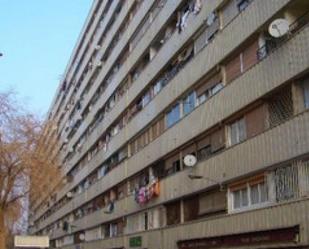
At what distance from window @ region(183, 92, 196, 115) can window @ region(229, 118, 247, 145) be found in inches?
177

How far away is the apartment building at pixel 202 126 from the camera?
1812 cm

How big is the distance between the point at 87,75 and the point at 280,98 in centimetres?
4045

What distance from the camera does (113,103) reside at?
149ft

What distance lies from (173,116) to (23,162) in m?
9.72

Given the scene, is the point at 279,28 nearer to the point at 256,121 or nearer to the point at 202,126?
the point at 256,121

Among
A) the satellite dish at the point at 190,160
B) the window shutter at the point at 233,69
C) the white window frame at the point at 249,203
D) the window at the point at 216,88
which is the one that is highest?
the window shutter at the point at 233,69

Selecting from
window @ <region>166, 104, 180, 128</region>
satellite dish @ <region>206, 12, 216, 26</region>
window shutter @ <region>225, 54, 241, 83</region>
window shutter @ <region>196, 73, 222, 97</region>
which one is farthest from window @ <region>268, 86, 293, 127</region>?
window @ <region>166, 104, 180, 128</region>

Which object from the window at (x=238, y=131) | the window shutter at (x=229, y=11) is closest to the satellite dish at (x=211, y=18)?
the window shutter at (x=229, y=11)

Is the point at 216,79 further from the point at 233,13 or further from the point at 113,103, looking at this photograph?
the point at 113,103

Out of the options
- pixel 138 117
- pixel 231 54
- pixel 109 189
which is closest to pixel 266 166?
pixel 231 54

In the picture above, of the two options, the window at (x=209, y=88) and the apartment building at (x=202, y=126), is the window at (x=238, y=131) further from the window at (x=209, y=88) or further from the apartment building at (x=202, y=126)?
the window at (x=209, y=88)

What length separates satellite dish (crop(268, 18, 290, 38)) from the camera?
58.9 feet

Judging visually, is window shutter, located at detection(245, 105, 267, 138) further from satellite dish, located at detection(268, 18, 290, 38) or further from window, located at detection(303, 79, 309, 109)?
satellite dish, located at detection(268, 18, 290, 38)

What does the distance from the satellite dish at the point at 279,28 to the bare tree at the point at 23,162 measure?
18.4m
